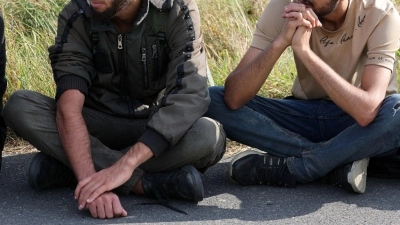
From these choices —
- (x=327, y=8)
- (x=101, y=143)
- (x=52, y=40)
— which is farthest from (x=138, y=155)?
(x=52, y=40)

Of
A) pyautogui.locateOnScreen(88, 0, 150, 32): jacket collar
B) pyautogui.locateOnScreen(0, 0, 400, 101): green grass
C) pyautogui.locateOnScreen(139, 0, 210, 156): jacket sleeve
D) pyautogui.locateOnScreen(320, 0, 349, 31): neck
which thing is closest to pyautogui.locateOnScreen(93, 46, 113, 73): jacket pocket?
pyautogui.locateOnScreen(88, 0, 150, 32): jacket collar

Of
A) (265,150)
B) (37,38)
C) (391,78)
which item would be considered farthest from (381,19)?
(37,38)

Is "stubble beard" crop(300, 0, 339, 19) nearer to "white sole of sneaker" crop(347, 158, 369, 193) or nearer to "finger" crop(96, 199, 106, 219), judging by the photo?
"white sole of sneaker" crop(347, 158, 369, 193)

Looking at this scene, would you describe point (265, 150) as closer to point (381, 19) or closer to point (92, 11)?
point (381, 19)

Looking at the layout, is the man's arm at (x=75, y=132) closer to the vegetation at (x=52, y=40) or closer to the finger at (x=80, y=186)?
the finger at (x=80, y=186)

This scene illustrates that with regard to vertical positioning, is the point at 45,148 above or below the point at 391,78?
below

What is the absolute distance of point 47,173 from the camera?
4.59m

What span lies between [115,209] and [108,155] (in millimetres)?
527

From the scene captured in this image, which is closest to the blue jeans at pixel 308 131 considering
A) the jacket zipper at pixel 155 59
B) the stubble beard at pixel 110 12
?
the jacket zipper at pixel 155 59

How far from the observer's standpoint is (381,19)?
4.57 m

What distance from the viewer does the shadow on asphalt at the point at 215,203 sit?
4219 millimetres

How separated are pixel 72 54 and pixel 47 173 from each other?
0.70 m

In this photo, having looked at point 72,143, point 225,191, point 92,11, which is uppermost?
point 92,11

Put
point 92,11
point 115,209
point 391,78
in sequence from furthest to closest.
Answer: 1. point 391,78
2. point 92,11
3. point 115,209
